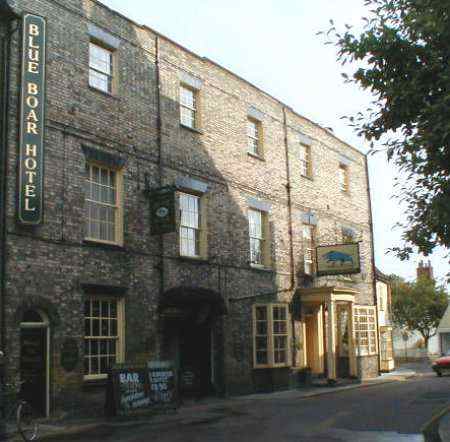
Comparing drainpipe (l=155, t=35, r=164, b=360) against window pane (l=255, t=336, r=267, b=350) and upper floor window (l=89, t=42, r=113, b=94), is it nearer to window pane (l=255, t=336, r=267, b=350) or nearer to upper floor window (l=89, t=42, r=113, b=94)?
upper floor window (l=89, t=42, r=113, b=94)

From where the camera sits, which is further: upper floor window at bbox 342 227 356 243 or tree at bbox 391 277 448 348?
tree at bbox 391 277 448 348

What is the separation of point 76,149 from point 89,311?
12.5 feet

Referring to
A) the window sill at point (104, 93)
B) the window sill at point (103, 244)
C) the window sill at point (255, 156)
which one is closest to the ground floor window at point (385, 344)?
the window sill at point (255, 156)

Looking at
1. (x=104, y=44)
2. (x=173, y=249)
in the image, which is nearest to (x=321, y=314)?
(x=173, y=249)

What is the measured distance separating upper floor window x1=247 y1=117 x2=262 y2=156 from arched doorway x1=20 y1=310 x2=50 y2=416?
10.9 m

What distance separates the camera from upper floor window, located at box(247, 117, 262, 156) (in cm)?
2434

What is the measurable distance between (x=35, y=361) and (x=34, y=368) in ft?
0.49

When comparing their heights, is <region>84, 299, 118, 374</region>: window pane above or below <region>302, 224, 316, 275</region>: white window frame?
below

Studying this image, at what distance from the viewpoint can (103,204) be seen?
17.6 meters

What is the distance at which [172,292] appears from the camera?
62.7 ft

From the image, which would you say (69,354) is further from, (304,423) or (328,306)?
(328,306)

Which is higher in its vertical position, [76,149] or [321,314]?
[76,149]

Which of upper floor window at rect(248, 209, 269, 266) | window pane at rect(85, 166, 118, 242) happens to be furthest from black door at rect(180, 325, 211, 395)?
window pane at rect(85, 166, 118, 242)

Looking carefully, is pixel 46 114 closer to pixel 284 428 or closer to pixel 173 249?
pixel 173 249
